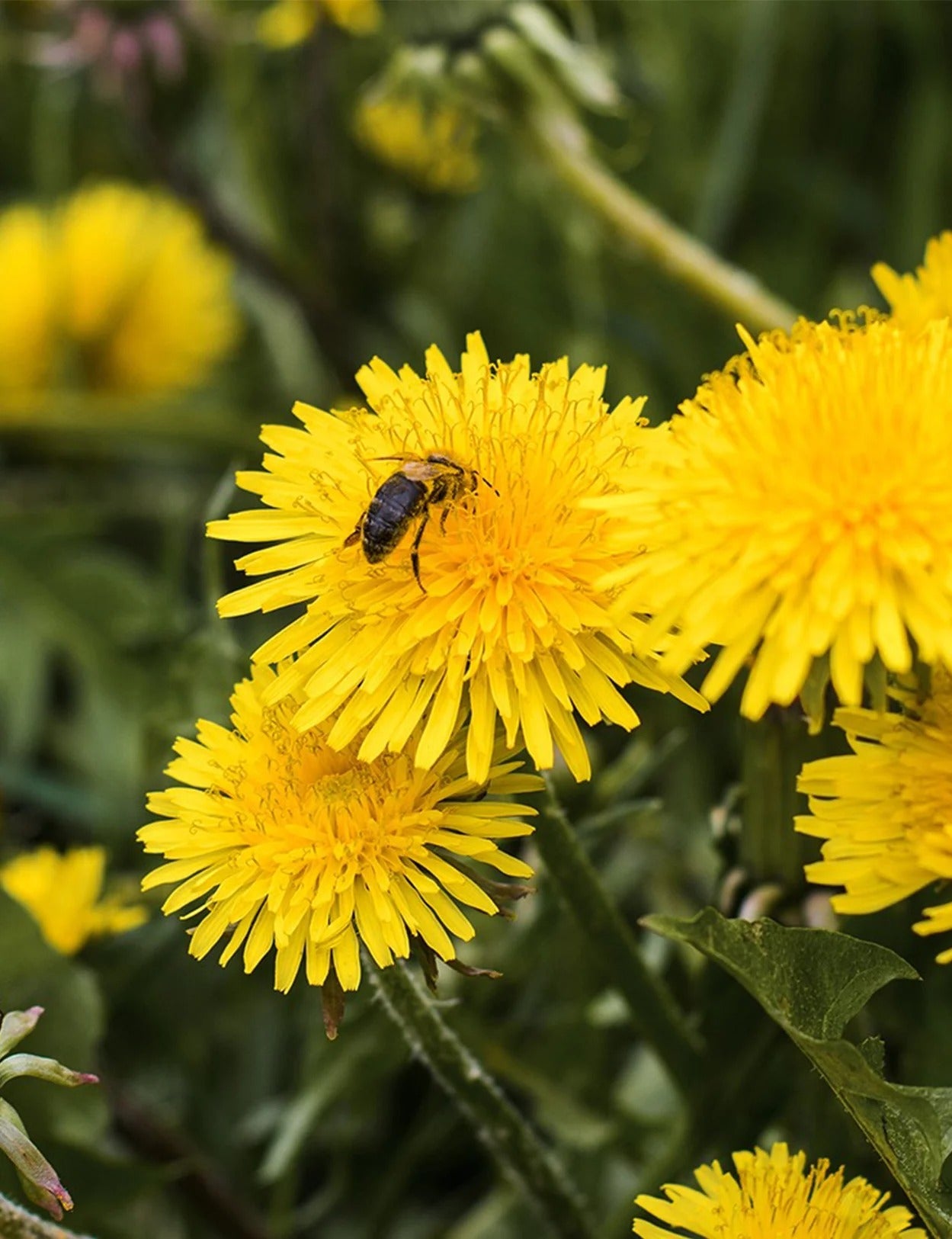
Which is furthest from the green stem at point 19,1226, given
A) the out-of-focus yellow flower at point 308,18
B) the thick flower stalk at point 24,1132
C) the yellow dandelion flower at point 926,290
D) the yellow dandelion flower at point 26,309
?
the yellow dandelion flower at point 26,309

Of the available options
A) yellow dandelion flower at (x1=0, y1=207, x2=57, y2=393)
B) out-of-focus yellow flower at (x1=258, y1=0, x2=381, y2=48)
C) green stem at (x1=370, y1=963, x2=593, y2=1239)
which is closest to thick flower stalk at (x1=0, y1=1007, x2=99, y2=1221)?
green stem at (x1=370, y1=963, x2=593, y2=1239)

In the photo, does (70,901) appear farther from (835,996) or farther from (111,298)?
(111,298)

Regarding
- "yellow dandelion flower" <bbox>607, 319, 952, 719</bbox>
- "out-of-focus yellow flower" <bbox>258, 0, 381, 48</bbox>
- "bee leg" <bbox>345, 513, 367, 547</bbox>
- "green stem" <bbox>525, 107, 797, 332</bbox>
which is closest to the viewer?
"yellow dandelion flower" <bbox>607, 319, 952, 719</bbox>

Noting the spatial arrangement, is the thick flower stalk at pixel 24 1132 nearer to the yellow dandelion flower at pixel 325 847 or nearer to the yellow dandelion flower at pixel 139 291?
the yellow dandelion flower at pixel 325 847

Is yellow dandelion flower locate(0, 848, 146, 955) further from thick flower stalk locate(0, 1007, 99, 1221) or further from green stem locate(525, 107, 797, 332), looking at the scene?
green stem locate(525, 107, 797, 332)

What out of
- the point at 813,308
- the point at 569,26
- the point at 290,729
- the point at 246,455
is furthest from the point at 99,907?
the point at 813,308

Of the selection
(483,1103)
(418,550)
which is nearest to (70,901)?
(483,1103)

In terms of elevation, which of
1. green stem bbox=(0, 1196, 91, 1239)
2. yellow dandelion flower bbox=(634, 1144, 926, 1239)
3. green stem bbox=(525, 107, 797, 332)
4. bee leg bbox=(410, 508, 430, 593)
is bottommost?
green stem bbox=(0, 1196, 91, 1239)
